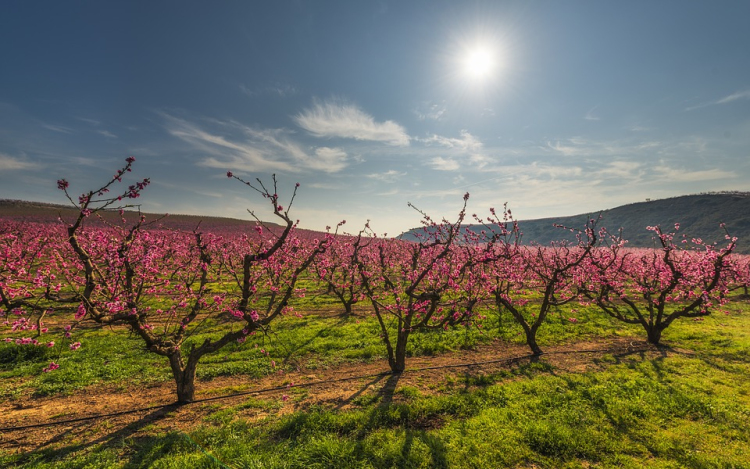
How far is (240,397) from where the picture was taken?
9992 mm

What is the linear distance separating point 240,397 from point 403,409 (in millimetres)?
5644

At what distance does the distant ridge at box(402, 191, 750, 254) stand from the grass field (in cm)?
10538

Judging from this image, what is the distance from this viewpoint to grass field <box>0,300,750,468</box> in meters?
6.85

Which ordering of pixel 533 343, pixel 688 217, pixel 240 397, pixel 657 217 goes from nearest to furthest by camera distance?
pixel 240 397 → pixel 533 343 → pixel 688 217 → pixel 657 217

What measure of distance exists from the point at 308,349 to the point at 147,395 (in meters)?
6.37

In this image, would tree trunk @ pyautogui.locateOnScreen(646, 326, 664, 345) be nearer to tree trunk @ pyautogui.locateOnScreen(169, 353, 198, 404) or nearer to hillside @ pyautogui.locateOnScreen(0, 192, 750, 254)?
tree trunk @ pyautogui.locateOnScreen(169, 353, 198, 404)

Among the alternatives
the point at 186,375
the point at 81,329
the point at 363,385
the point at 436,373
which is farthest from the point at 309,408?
A: the point at 81,329

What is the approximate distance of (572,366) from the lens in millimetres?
12289

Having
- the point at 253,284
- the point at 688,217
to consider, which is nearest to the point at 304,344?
the point at 253,284

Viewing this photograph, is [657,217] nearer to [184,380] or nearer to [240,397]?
[240,397]

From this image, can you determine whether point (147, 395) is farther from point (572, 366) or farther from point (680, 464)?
point (572, 366)

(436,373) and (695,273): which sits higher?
(695,273)

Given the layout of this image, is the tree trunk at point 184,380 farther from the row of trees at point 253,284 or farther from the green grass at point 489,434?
the green grass at point 489,434

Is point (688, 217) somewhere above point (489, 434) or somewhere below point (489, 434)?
above
